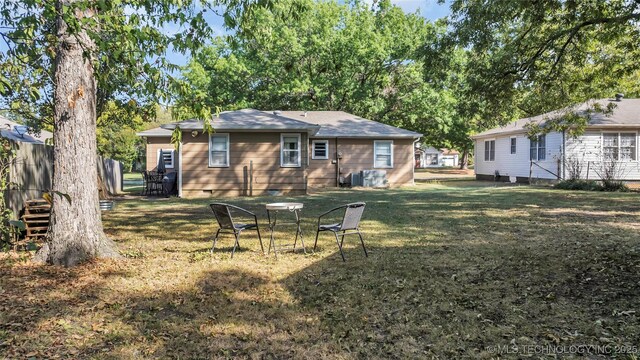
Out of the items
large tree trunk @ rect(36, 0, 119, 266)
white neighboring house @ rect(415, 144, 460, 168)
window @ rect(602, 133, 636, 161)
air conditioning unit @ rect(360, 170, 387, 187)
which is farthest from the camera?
white neighboring house @ rect(415, 144, 460, 168)

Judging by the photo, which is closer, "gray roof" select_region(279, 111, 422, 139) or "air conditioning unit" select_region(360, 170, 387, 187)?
"air conditioning unit" select_region(360, 170, 387, 187)

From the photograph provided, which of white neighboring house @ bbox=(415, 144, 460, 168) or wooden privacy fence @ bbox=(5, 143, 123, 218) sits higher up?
white neighboring house @ bbox=(415, 144, 460, 168)

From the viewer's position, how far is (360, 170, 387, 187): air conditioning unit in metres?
20.8

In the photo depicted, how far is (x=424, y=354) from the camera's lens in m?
3.34

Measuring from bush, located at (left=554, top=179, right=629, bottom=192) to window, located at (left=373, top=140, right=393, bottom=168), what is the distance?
7503 millimetres

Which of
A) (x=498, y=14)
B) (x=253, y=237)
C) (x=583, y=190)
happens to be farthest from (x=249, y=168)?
(x=583, y=190)

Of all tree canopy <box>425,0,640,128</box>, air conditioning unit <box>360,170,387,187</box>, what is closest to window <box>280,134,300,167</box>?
air conditioning unit <box>360,170,387,187</box>

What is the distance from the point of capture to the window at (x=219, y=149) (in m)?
16.6

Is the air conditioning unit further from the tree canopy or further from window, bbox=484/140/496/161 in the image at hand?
the tree canopy

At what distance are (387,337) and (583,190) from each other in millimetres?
16473

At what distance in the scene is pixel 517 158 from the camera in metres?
23.4

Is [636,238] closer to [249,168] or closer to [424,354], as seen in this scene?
[424,354]

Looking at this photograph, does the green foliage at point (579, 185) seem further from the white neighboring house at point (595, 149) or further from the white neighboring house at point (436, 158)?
the white neighboring house at point (436, 158)

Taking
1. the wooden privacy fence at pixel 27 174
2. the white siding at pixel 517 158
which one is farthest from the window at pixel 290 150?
the white siding at pixel 517 158
